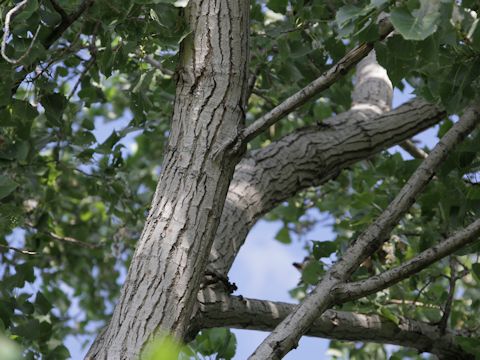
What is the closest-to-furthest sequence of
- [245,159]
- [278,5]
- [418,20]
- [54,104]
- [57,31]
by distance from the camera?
1. [418,20]
2. [57,31]
3. [54,104]
4. [278,5]
5. [245,159]

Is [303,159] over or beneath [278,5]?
beneath

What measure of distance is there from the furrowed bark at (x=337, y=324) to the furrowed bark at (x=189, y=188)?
398 millimetres

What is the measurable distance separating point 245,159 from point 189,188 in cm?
118

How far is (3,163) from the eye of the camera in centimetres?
319

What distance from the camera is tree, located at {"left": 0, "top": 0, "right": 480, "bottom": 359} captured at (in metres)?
1.93

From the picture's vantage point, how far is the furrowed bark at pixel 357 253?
190cm

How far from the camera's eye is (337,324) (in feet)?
8.80

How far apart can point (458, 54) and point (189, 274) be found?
929mm

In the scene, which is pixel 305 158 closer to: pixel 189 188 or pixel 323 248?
pixel 323 248

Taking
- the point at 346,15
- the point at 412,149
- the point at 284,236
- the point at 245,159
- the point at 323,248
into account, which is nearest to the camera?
the point at 346,15

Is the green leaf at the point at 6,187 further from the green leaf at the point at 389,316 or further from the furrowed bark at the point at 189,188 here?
the green leaf at the point at 389,316

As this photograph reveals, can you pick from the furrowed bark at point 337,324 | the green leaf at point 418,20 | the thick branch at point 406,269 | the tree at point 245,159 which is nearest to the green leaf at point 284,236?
the tree at point 245,159

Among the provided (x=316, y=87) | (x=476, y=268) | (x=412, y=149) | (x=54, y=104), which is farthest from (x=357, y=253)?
(x=412, y=149)

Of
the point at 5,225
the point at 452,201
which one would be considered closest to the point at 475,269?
the point at 452,201
